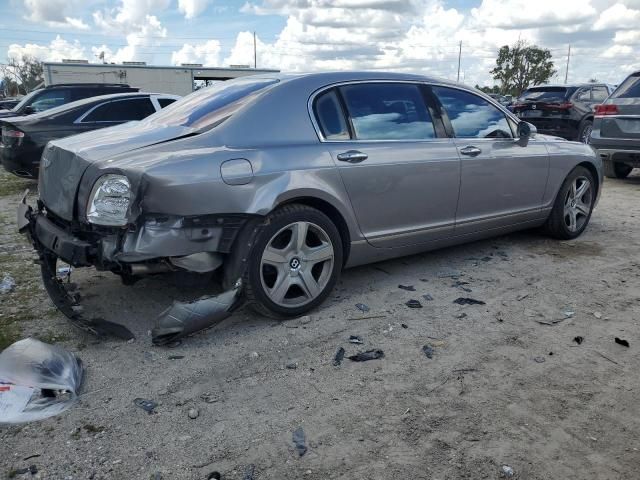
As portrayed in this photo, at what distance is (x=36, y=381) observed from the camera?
2887 mm

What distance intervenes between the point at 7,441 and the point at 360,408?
164 centimetres

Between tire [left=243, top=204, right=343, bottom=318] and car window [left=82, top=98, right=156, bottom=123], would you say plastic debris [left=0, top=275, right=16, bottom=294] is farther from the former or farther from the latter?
car window [left=82, top=98, right=156, bottom=123]

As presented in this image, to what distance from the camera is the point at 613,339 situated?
3584 mm

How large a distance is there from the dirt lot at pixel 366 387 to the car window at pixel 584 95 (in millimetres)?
10612

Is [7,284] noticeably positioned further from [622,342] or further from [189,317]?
[622,342]

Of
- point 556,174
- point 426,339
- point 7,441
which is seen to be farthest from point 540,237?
point 7,441

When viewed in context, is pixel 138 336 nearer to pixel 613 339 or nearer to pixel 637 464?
pixel 637 464

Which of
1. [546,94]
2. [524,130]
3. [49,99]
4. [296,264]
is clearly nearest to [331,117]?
[296,264]

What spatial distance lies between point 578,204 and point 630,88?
176 inches

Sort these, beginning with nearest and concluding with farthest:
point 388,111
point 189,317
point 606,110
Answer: point 189,317, point 388,111, point 606,110

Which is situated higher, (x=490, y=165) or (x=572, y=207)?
(x=490, y=165)

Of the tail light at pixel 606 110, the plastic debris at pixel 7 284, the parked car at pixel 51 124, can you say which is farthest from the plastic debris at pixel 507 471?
the tail light at pixel 606 110

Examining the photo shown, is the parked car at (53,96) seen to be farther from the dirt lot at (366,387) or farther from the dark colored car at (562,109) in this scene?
the dark colored car at (562,109)

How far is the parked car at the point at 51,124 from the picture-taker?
7801 mm
